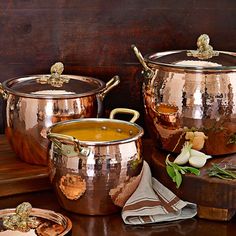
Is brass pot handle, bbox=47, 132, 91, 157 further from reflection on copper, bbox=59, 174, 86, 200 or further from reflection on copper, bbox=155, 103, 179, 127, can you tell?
reflection on copper, bbox=155, 103, 179, 127

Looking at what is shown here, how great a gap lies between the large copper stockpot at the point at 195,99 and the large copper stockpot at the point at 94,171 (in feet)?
0.30

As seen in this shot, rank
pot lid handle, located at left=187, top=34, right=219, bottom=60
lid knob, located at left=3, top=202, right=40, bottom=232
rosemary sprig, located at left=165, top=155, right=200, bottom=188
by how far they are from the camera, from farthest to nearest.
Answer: pot lid handle, located at left=187, top=34, right=219, bottom=60, rosemary sprig, located at left=165, top=155, right=200, bottom=188, lid knob, located at left=3, top=202, right=40, bottom=232

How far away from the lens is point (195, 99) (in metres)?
1.07

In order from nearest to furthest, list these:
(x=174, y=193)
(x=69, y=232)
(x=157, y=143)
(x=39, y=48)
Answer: (x=69, y=232), (x=174, y=193), (x=157, y=143), (x=39, y=48)

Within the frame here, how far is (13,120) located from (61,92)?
10 centimetres

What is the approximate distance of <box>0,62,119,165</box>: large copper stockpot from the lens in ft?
3.59

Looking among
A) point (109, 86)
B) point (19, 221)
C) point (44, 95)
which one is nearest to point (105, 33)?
point (109, 86)

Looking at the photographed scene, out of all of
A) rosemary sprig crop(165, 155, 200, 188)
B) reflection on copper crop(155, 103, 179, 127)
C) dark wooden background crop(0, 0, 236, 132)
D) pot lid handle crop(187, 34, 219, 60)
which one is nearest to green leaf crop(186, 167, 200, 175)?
rosemary sprig crop(165, 155, 200, 188)

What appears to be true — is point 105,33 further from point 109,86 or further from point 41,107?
point 41,107

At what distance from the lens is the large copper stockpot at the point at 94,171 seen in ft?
3.15

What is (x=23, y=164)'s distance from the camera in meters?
1.14

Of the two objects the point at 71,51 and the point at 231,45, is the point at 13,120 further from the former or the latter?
the point at 231,45

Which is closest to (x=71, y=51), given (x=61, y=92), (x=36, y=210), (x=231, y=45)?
(x=61, y=92)

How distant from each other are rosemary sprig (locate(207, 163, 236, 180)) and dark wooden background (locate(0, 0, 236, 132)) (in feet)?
1.16
